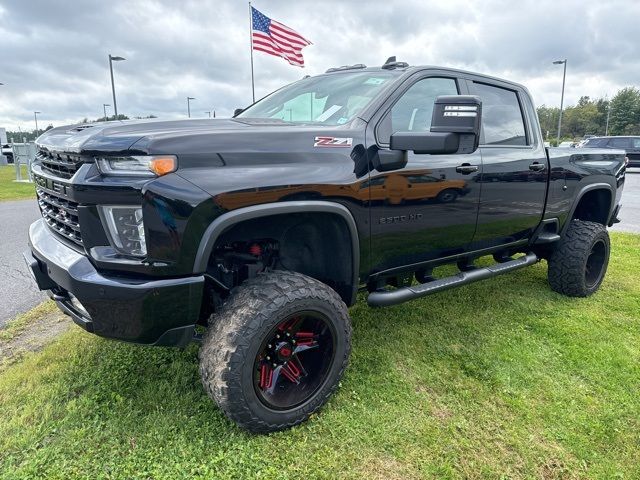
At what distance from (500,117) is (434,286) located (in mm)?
1664

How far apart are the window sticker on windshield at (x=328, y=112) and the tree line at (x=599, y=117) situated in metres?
50.7

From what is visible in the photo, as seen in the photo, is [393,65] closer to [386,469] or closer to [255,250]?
[255,250]

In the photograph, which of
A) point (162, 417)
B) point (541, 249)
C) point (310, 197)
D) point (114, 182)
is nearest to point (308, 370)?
point (162, 417)

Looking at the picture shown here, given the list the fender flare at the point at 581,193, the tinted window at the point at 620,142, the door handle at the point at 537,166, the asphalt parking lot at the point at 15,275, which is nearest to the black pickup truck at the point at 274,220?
the door handle at the point at 537,166

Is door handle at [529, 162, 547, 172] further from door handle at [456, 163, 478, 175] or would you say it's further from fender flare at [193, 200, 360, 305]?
fender flare at [193, 200, 360, 305]

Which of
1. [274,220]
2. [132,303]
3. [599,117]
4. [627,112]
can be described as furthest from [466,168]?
[599,117]

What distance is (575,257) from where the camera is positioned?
4477mm

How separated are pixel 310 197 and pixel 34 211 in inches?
379

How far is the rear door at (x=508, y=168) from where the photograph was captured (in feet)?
11.7

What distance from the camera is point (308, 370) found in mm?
2707

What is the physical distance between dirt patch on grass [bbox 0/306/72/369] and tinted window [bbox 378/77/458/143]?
2.83 m

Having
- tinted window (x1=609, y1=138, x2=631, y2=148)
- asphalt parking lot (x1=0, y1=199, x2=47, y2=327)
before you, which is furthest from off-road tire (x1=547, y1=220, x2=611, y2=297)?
tinted window (x1=609, y1=138, x2=631, y2=148)

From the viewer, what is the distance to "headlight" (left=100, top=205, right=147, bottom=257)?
2113 mm

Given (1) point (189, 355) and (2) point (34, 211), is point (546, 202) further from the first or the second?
(2) point (34, 211)
